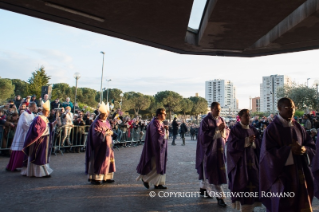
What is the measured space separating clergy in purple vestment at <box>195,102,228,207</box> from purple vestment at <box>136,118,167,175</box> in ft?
3.32

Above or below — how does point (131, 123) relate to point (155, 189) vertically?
above

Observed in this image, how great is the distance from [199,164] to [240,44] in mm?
9293

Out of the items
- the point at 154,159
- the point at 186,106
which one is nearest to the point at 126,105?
the point at 186,106

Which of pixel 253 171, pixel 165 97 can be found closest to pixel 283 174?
pixel 253 171

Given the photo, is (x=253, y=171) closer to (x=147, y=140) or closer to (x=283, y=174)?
(x=283, y=174)

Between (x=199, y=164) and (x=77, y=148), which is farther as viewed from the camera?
(x=77, y=148)

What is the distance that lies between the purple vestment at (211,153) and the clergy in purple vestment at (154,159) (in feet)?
3.39

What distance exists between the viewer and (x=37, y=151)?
8062 mm

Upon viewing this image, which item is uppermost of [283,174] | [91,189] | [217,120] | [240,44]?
[240,44]

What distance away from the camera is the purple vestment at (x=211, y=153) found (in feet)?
18.8

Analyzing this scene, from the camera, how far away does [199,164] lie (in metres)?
6.26

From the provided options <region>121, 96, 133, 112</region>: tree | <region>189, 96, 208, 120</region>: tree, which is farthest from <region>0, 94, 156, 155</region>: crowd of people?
<region>189, 96, 208, 120</region>: tree

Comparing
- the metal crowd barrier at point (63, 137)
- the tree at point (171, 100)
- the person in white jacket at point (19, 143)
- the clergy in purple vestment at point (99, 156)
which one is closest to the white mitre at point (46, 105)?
the person in white jacket at point (19, 143)

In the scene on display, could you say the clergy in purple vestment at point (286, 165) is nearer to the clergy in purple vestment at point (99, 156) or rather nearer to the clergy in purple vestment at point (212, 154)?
the clergy in purple vestment at point (212, 154)
